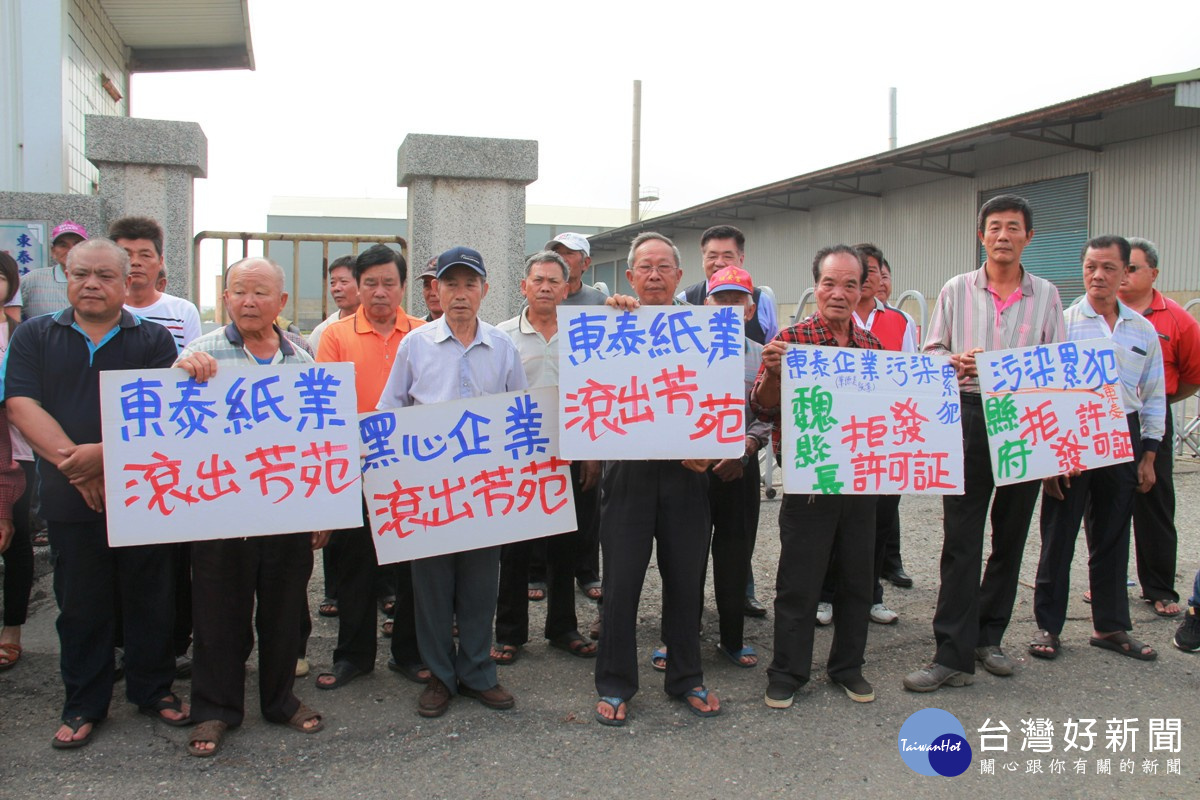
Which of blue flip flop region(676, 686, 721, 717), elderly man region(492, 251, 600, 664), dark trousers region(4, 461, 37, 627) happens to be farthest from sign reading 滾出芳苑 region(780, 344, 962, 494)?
dark trousers region(4, 461, 37, 627)

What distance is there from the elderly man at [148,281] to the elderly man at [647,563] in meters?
2.42

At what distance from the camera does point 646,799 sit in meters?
2.95

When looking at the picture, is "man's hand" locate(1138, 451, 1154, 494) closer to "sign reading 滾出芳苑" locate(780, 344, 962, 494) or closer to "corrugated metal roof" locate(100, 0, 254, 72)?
"sign reading 滾出芳苑" locate(780, 344, 962, 494)

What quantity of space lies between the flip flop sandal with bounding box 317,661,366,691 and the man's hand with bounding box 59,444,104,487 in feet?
4.28

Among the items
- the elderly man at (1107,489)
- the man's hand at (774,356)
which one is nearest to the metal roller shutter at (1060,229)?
the elderly man at (1107,489)

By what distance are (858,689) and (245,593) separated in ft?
8.42

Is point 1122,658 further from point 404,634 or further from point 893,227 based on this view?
point 893,227

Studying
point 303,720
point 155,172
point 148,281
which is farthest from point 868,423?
point 155,172

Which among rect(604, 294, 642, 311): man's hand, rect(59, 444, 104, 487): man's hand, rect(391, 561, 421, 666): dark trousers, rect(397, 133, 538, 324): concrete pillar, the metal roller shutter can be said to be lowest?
rect(391, 561, 421, 666): dark trousers

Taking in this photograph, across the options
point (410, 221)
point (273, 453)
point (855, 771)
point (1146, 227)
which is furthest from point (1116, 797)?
point (1146, 227)

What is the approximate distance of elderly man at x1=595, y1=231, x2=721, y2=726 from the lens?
3572 millimetres

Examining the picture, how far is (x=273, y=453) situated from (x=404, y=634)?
119cm

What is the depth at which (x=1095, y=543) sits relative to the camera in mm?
4426

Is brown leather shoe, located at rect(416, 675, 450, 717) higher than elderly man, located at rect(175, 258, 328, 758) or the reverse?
the reverse
